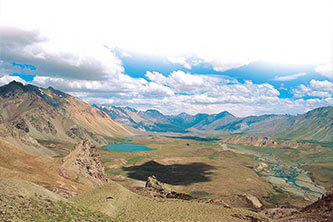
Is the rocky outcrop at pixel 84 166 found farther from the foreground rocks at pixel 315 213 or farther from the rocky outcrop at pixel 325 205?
the rocky outcrop at pixel 325 205

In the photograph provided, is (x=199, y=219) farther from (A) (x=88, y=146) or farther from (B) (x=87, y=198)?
(A) (x=88, y=146)

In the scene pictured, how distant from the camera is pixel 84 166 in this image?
110375 millimetres

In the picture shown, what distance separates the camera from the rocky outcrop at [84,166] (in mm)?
99938

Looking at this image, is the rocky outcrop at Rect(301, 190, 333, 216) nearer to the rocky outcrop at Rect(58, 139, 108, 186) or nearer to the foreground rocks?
the foreground rocks

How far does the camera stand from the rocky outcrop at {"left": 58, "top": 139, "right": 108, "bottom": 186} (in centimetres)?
9994

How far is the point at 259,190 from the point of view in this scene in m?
196

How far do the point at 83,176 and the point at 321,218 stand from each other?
91.3 m

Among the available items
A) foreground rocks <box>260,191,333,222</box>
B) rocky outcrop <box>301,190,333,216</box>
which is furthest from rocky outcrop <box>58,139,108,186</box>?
rocky outcrop <box>301,190,333,216</box>

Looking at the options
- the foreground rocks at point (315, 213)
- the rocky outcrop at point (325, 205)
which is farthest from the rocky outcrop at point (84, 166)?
the rocky outcrop at point (325, 205)

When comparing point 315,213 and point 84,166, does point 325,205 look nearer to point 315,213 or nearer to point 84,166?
point 315,213

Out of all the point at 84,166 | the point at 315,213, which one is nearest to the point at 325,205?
the point at 315,213

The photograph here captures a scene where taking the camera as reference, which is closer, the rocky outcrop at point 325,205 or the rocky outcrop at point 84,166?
the rocky outcrop at point 325,205

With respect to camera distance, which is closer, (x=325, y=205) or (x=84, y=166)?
(x=325, y=205)

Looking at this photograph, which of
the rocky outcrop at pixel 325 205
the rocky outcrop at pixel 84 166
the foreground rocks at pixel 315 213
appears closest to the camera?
the foreground rocks at pixel 315 213
